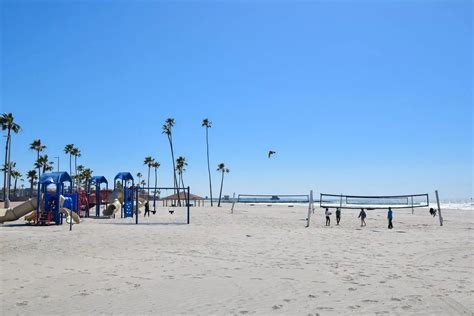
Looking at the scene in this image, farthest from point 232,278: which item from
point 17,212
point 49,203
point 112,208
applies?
point 112,208

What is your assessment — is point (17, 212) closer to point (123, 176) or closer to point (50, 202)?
point (50, 202)

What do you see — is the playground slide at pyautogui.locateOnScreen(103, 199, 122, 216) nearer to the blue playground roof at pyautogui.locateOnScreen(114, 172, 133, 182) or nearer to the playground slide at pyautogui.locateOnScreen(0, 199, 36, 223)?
the blue playground roof at pyautogui.locateOnScreen(114, 172, 133, 182)

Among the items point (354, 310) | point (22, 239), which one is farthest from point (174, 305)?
point (22, 239)

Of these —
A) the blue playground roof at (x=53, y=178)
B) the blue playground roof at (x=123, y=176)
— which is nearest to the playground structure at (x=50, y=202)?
the blue playground roof at (x=53, y=178)

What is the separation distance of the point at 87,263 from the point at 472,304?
8514 millimetres

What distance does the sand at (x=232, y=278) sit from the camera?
6465 mm

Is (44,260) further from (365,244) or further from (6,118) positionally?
(6,118)

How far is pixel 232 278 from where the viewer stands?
8.52 meters

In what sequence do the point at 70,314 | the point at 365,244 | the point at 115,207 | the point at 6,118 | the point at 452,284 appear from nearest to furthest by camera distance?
the point at 70,314
the point at 452,284
the point at 365,244
the point at 115,207
the point at 6,118

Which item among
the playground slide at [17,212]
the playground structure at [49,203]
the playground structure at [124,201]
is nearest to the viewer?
the playground structure at [49,203]

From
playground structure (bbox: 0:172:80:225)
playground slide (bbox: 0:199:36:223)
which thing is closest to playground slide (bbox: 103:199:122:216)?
playground slide (bbox: 0:199:36:223)

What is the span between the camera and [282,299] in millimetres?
6887

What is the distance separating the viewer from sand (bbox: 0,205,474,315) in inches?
255

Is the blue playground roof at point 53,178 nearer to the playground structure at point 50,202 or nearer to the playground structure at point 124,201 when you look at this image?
the playground structure at point 50,202
